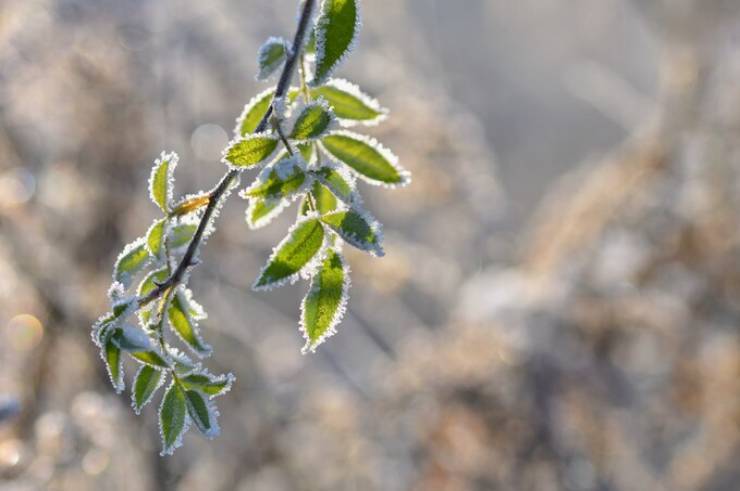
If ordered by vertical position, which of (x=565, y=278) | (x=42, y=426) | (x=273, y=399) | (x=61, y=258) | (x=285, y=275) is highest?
(x=565, y=278)

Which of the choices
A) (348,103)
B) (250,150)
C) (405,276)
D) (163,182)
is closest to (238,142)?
(250,150)

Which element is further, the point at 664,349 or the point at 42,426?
the point at 664,349

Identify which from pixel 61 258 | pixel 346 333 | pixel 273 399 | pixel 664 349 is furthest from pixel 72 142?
pixel 346 333

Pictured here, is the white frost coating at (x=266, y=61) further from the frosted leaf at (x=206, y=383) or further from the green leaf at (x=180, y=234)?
the frosted leaf at (x=206, y=383)

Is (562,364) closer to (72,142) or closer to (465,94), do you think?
(72,142)

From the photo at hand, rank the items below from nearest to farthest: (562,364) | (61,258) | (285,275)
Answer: (285,275) < (61,258) < (562,364)

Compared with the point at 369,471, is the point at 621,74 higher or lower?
higher
